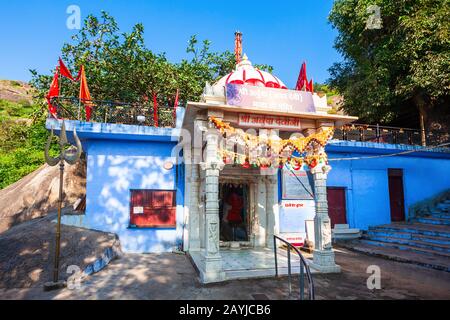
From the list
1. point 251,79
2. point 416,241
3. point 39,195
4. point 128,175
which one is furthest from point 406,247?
point 39,195

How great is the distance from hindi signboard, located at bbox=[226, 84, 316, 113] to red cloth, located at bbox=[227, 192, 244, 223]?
14.5 ft

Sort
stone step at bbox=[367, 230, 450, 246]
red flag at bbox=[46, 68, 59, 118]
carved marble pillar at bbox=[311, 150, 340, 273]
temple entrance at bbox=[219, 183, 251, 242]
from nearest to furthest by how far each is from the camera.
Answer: carved marble pillar at bbox=[311, 150, 340, 273] → red flag at bbox=[46, 68, 59, 118] → stone step at bbox=[367, 230, 450, 246] → temple entrance at bbox=[219, 183, 251, 242]

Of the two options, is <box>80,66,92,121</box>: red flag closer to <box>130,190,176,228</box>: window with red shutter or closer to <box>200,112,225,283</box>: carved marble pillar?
<box>130,190,176,228</box>: window with red shutter

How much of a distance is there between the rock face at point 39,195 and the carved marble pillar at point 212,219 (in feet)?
33.1

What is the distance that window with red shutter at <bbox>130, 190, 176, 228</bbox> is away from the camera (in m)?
9.60

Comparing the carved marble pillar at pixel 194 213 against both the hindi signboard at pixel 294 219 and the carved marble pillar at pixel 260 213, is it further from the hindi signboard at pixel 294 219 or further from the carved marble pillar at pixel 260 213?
the hindi signboard at pixel 294 219

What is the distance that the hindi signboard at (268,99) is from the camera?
6.95 meters

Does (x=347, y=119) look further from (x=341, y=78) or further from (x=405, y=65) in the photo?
(x=341, y=78)

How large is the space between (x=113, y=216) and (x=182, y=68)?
12740 mm

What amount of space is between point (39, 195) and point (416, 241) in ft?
56.2

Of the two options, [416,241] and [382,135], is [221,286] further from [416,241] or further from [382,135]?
[382,135]

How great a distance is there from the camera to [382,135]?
13.4 metres

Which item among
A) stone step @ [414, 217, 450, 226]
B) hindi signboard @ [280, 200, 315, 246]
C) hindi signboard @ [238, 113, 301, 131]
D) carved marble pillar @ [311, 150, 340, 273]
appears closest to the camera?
carved marble pillar @ [311, 150, 340, 273]

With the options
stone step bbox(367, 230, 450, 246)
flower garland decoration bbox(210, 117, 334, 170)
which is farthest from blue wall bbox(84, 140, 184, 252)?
stone step bbox(367, 230, 450, 246)
